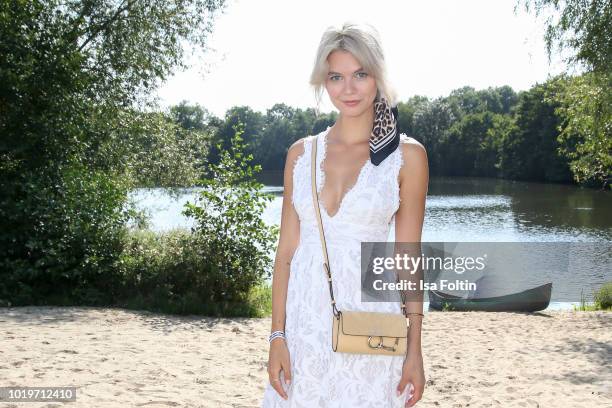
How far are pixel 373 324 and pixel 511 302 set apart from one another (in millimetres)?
11171

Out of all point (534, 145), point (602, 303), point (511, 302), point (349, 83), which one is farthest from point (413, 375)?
point (534, 145)

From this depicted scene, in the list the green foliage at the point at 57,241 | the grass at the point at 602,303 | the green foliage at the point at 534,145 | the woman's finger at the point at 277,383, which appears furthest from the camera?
the green foliage at the point at 534,145

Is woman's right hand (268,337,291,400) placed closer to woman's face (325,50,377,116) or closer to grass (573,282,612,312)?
woman's face (325,50,377,116)

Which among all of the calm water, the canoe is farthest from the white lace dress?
the calm water

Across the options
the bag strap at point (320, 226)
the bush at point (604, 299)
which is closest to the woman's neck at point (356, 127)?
the bag strap at point (320, 226)

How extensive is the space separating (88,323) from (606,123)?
10.1m

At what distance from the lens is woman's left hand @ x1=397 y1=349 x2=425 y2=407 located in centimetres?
188

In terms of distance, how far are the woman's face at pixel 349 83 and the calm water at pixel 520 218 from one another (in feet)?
39.0

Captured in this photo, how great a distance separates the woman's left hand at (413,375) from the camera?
1.88 metres

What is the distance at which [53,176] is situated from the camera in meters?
9.45

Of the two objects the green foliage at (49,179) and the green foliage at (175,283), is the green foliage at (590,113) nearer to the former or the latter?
the green foliage at (175,283)

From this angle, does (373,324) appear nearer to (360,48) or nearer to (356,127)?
(356,127)

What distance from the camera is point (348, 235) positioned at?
6.51 ft

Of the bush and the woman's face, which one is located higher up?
the woman's face
